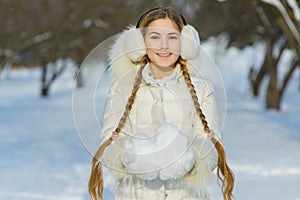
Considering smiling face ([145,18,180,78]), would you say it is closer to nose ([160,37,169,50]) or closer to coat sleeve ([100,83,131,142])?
nose ([160,37,169,50])

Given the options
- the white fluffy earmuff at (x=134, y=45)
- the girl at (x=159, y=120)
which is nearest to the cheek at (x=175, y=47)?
the girl at (x=159, y=120)

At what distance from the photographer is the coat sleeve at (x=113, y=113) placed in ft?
9.24

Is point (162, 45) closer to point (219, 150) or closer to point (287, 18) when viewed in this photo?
point (219, 150)

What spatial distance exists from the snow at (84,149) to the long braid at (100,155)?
68mm

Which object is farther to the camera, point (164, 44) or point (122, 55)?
point (122, 55)

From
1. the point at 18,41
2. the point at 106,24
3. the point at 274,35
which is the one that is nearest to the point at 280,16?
the point at 274,35

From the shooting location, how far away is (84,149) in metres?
10.4

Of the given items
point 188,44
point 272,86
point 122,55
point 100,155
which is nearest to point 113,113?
point 100,155

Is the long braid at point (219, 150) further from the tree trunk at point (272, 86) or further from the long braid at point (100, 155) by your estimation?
the tree trunk at point (272, 86)

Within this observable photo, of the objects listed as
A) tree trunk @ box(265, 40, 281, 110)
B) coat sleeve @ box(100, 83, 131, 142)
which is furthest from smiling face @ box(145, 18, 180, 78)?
tree trunk @ box(265, 40, 281, 110)

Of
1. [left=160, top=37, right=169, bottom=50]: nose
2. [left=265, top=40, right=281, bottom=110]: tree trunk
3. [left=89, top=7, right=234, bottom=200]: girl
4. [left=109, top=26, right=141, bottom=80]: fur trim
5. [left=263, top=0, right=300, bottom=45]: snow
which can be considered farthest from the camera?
[left=265, top=40, right=281, bottom=110]: tree trunk

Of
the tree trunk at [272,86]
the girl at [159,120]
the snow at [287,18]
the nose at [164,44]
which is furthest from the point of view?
the tree trunk at [272,86]

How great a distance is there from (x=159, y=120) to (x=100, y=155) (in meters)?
0.34

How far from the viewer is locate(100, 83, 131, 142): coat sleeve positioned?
9.24 ft
